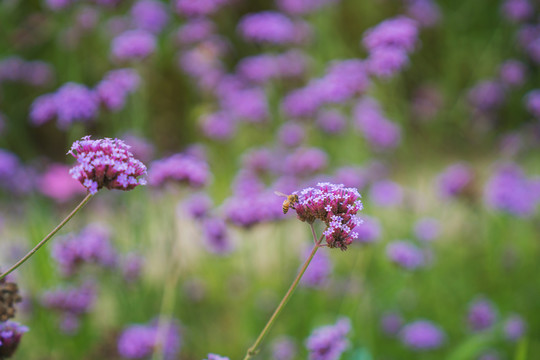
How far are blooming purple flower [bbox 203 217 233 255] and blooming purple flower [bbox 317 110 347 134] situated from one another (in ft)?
3.28

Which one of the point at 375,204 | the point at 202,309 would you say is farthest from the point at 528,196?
the point at 202,309

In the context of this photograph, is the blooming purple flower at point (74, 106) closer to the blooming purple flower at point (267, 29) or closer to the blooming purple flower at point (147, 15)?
Result: the blooming purple flower at point (267, 29)

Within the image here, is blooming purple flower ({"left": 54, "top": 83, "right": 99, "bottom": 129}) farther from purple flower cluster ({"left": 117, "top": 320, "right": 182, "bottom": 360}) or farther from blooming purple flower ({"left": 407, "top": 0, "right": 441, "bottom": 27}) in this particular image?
blooming purple flower ({"left": 407, "top": 0, "right": 441, "bottom": 27})

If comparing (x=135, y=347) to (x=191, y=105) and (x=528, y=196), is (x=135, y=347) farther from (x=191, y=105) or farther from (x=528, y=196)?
(x=191, y=105)

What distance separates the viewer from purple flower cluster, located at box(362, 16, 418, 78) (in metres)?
2.06

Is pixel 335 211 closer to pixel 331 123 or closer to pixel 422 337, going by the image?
pixel 422 337

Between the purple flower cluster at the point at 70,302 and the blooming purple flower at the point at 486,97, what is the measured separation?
9.15 ft

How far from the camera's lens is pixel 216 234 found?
2070 mm

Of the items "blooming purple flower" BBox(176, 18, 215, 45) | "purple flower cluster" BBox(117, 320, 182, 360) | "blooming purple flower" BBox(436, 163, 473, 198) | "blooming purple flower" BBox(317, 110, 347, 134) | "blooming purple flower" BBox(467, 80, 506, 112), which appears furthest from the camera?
"blooming purple flower" BBox(467, 80, 506, 112)

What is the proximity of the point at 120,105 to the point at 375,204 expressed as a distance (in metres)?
1.87

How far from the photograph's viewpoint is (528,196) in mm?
2768

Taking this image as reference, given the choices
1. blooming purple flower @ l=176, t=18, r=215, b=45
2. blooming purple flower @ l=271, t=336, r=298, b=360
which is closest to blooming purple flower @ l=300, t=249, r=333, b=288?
blooming purple flower @ l=271, t=336, r=298, b=360

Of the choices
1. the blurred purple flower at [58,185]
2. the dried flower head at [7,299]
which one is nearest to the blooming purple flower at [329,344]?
the dried flower head at [7,299]

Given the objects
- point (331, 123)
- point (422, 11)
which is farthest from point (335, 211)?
point (422, 11)
